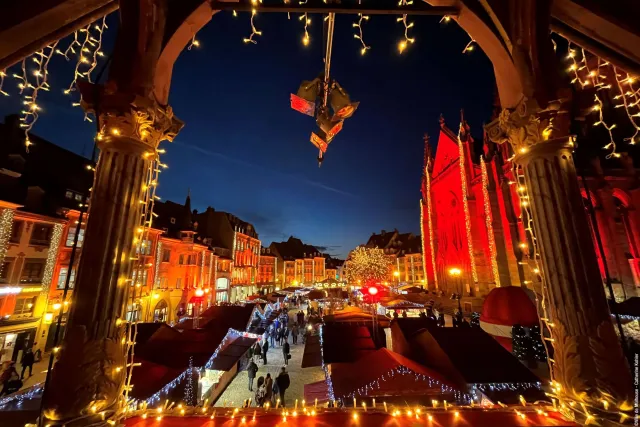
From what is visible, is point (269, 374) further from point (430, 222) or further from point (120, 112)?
point (430, 222)

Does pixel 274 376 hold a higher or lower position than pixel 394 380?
lower

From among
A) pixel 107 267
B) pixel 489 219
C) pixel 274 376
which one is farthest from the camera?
pixel 489 219

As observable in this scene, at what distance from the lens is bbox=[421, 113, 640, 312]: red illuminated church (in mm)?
16234

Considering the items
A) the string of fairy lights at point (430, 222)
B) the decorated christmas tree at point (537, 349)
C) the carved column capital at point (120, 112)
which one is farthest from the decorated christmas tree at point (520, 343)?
the string of fairy lights at point (430, 222)

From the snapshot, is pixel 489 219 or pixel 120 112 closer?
pixel 120 112

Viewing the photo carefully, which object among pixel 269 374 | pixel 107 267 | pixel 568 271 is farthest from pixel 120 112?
pixel 269 374

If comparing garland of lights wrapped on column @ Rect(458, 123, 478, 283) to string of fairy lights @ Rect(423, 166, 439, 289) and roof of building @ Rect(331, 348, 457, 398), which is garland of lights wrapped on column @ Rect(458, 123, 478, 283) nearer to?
string of fairy lights @ Rect(423, 166, 439, 289)

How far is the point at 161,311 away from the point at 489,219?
102 feet

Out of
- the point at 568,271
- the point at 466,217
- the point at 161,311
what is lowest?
the point at 161,311

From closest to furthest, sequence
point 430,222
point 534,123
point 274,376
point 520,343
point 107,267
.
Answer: point 107,267
point 534,123
point 520,343
point 274,376
point 430,222

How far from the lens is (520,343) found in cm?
978

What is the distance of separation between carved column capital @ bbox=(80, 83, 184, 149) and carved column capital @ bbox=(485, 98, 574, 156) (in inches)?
196

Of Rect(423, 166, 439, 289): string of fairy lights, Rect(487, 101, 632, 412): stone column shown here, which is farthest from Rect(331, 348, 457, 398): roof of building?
Rect(423, 166, 439, 289): string of fairy lights

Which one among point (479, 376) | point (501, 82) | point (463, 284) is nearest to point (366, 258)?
point (463, 284)
